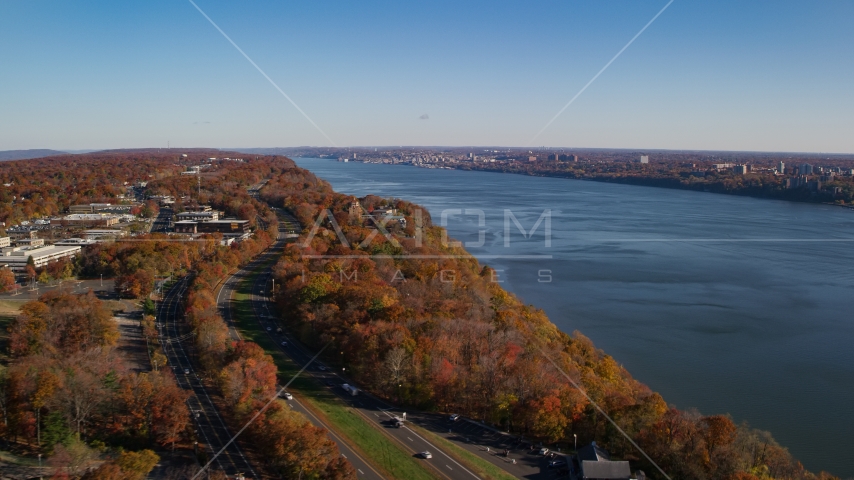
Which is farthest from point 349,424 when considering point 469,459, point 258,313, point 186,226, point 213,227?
point 186,226

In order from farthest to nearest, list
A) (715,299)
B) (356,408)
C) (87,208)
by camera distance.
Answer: (87,208)
(715,299)
(356,408)

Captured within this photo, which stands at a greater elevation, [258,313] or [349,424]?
[258,313]

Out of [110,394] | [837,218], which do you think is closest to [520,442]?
[110,394]

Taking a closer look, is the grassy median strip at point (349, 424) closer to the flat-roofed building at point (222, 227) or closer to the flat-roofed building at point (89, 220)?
the flat-roofed building at point (222, 227)

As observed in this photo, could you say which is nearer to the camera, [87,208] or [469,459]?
[469,459]

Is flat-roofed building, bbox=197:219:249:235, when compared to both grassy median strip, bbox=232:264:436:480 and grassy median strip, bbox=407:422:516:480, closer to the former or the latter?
grassy median strip, bbox=232:264:436:480

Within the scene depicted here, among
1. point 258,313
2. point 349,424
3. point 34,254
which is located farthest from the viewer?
point 34,254

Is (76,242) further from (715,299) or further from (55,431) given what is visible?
(715,299)
